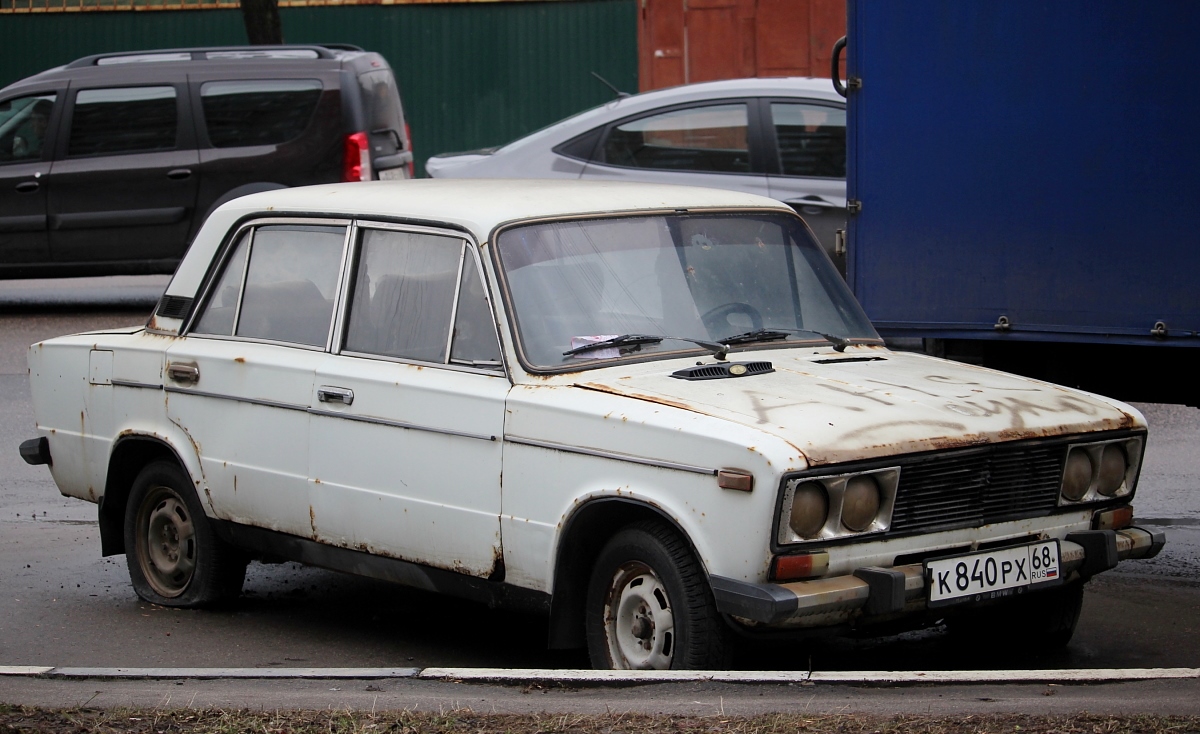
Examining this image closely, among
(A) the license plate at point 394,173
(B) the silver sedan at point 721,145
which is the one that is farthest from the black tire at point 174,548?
(A) the license plate at point 394,173

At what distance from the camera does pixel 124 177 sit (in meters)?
13.4

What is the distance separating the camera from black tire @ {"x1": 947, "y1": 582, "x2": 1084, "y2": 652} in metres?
5.53

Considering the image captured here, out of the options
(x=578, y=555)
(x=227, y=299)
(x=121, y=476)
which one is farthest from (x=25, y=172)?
(x=578, y=555)

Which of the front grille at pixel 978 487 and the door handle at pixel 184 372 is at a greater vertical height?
the door handle at pixel 184 372

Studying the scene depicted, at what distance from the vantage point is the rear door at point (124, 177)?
43.9 ft

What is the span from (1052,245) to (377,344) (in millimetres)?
2810

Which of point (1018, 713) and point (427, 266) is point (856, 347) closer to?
point (427, 266)

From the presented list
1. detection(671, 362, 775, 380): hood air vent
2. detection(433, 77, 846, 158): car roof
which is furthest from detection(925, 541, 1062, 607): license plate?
detection(433, 77, 846, 158): car roof

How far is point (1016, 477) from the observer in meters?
4.91

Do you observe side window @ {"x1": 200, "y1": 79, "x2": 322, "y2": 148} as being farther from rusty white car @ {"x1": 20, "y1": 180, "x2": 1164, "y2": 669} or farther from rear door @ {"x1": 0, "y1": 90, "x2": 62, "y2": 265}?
rusty white car @ {"x1": 20, "y1": 180, "x2": 1164, "y2": 669}

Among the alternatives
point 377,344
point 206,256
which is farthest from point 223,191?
point 377,344

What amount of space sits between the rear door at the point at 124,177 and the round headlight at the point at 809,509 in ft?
32.5

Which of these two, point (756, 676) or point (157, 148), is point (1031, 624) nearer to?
point (756, 676)

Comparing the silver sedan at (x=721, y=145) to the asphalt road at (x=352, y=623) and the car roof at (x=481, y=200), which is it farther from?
the car roof at (x=481, y=200)
